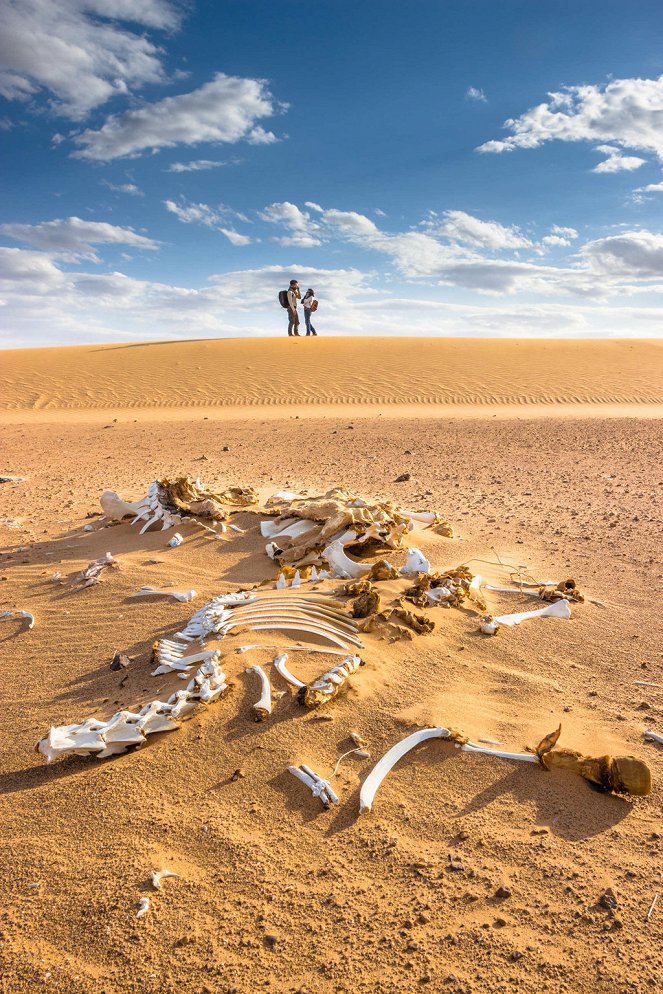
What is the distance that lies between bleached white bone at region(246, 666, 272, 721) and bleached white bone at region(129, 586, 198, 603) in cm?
134

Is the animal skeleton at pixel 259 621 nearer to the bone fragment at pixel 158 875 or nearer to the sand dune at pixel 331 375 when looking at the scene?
Answer: the bone fragment at pixel 158 875

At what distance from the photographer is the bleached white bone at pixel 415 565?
4.86 metres

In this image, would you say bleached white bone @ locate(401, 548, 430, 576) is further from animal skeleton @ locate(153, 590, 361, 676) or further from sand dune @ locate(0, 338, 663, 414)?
sand dune @ locate(0, 338, 663, 414)

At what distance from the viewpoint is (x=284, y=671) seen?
344 cm

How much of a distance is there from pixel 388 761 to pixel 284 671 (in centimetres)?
81

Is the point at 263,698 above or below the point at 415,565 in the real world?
below

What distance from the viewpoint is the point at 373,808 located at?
2.70 m

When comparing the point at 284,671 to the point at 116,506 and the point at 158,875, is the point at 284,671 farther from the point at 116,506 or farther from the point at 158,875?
the point at 116,506

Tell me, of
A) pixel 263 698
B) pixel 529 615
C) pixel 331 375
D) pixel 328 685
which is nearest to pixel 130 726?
pixel 263 698

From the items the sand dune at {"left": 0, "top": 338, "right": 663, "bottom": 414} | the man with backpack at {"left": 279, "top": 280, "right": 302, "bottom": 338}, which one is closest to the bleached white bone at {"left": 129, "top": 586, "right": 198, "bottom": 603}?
the sand dune at {"left": 0, "top": 338, "right": 663, "bottom": 414}

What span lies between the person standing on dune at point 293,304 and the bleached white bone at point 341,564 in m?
19.0

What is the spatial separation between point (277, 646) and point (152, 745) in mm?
949

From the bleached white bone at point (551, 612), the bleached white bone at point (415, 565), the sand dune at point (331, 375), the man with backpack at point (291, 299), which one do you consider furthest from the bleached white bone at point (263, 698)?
the man with backpack at point (291, 299)

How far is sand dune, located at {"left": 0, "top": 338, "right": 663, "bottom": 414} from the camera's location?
725 inches
